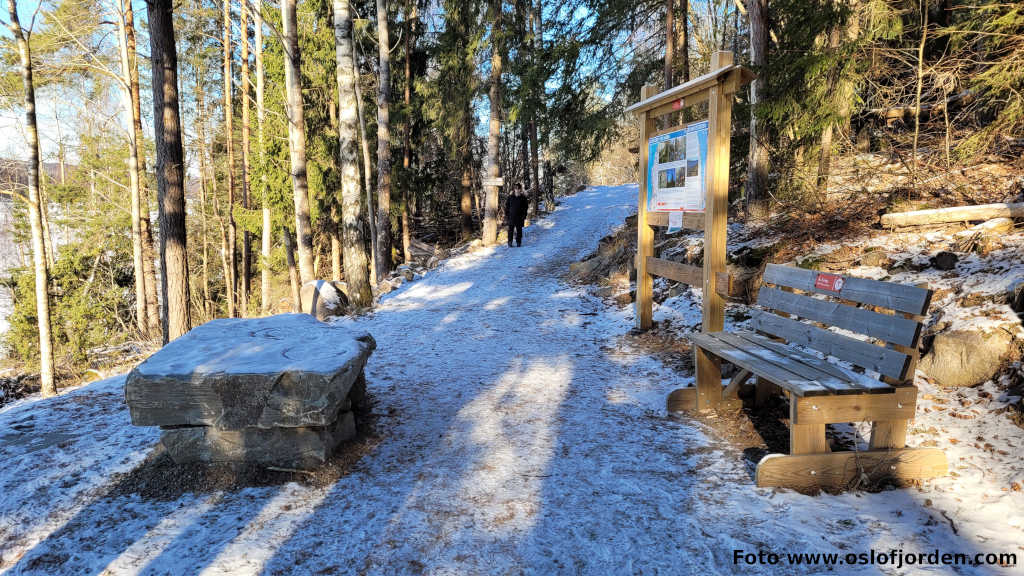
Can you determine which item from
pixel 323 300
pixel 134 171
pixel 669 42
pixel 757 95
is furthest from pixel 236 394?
pixel 134 171

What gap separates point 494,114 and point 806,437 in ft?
45.3

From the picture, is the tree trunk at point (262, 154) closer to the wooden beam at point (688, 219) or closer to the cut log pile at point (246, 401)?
the wooden beam at point (688, 219)

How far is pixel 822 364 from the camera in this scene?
3299 mm

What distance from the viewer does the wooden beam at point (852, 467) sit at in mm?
2902

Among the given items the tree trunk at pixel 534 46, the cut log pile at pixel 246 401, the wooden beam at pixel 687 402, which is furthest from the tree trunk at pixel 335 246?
the wooden beam at pixel 687 402

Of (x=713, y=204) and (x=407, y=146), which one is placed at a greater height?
(x=407, y=146)

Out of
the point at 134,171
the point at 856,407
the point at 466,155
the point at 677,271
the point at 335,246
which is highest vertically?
the point at 466,155

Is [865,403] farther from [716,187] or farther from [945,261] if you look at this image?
[945,261]

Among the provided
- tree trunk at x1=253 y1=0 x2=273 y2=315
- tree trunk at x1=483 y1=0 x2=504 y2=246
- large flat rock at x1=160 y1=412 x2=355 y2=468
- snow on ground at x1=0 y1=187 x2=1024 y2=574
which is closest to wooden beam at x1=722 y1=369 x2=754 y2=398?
snow on ground at x1=0 y1=187 x2=1024 y2=574

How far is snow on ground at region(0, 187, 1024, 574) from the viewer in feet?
8.11

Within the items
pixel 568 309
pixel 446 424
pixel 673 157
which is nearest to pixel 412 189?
pixel 568 309

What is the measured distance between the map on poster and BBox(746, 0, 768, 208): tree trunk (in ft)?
9.99

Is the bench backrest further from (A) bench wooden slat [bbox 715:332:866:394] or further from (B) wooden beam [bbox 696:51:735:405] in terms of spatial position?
(B) wooden beam [bbox 696:51:735:405]

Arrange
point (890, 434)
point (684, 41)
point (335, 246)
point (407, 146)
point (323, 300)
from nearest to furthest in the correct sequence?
point (890, 434), point (323, 300), point (684, 41), point (407, 146), point (335, 246)
